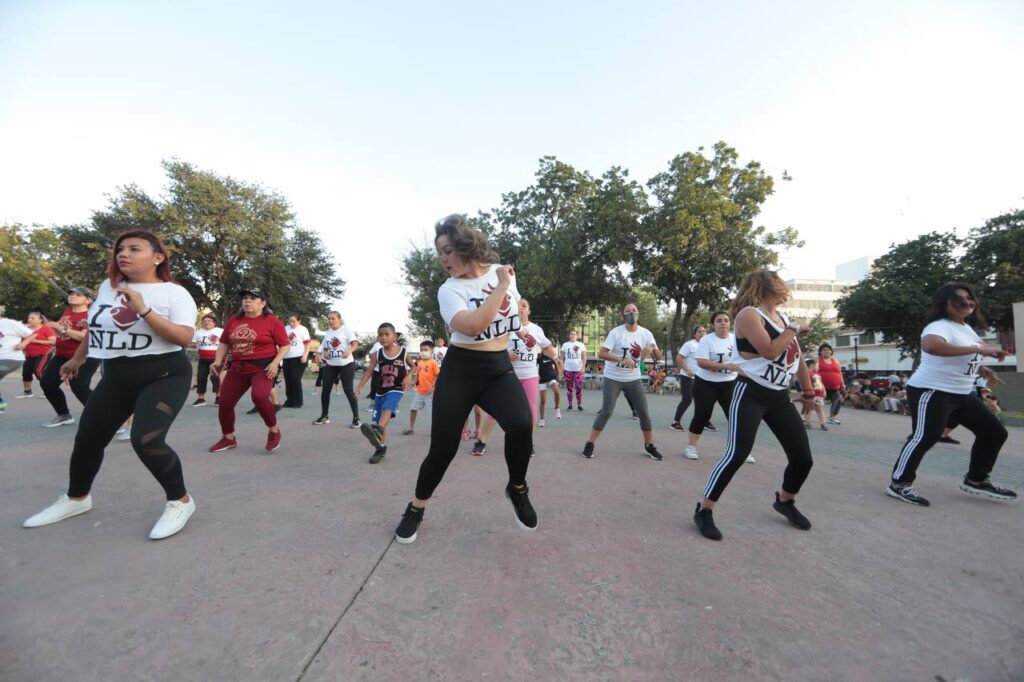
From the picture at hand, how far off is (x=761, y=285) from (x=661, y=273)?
2067 centimetres

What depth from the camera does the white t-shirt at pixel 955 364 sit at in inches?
159

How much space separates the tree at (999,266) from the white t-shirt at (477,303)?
37615 millimetres

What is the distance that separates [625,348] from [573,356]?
6338 millimetres

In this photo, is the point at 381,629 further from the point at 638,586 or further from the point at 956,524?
the point at 956,524

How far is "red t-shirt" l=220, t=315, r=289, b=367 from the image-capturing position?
519 centimetres

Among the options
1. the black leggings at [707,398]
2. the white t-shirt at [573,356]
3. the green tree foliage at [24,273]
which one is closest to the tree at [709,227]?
the white t-shirt at [573,356]

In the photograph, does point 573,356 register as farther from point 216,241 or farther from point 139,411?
point 216,241

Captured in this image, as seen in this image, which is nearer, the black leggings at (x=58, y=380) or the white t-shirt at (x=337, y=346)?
the black leggings at (x=58, y=380)

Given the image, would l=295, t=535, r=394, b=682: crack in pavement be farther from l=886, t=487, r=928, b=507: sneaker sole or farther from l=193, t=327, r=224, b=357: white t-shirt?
l=193, t=327, r=224, b=357: white t-shirt

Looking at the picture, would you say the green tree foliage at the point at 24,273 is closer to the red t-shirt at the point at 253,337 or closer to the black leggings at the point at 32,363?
the black leggings at the point at 32,363

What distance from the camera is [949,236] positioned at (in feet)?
109

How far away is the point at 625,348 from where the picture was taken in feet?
19.1

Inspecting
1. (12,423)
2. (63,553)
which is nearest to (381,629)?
(63,553)

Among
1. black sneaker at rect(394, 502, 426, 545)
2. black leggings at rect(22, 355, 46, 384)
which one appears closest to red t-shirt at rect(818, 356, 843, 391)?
black sneaker at rect(394, 502, 426, 545)
